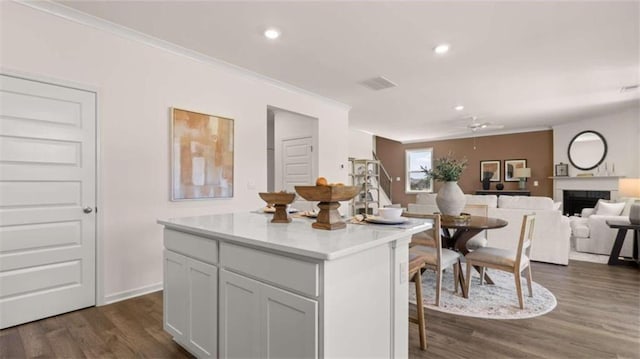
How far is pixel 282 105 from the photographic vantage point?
15.4ft

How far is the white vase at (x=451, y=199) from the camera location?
3379mm

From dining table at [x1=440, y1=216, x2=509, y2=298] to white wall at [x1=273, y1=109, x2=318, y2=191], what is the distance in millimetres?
2529

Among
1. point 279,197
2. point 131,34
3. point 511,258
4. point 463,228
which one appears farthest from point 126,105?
point 511,258

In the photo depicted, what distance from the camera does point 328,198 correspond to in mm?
1628

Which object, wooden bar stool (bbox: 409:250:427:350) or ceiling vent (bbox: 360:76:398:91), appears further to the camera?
ceiling vent (bbox: 360:76:398:91)

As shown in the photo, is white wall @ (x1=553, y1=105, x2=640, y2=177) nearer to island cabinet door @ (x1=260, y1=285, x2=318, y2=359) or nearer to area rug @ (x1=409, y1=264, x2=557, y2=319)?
area rug @ (x1=409, y1=264, x2=557, y2=319)

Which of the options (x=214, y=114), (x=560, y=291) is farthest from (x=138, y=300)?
(x=560, y=291)

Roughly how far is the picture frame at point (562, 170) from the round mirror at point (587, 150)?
17cm

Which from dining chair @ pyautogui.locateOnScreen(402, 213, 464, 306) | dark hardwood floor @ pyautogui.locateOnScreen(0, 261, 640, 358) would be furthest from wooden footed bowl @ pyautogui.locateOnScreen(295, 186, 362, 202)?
dining chair @ pyautogui.locateOnScreen(402, 213, 464, 306)

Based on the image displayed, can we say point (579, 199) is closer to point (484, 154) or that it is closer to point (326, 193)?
point (484, 154)

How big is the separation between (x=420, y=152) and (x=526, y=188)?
3.32m

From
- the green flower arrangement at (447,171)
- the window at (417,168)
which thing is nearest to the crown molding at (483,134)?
the window at (417,168)

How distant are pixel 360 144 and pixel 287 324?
785cm

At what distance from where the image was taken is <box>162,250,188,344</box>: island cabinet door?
194 cm
